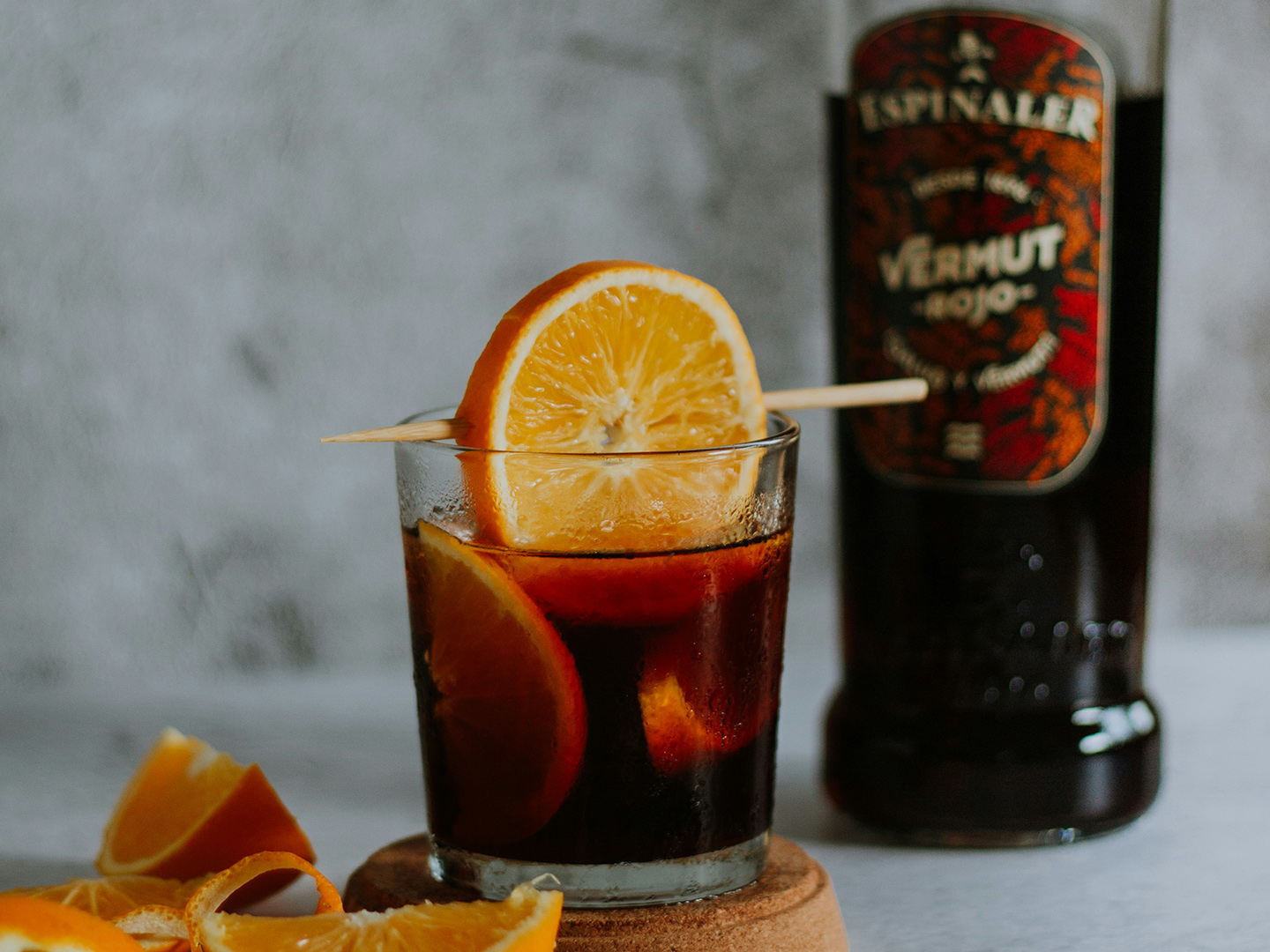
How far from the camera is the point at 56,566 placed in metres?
1.15

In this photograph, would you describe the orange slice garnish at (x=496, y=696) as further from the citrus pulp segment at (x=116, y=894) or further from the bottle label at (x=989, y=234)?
the bottle label at (x=989, y=234)

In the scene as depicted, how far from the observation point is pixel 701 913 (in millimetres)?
609

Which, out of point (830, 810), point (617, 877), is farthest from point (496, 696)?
point (830, 810)

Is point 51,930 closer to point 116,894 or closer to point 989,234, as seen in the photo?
point 116,894

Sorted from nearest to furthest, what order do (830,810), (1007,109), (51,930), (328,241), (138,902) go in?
(51,930) < (138,902) < (1007,109) < (830,810) < (328,241)

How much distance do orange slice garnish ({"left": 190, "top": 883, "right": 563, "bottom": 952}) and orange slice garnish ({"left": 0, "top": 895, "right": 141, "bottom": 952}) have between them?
4cm

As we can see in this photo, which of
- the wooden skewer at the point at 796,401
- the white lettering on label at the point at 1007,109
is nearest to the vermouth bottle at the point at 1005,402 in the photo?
the white lettering on label at the point at 1007,109

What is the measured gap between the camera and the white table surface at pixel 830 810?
723mm

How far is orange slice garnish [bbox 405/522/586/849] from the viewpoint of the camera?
0.60 meters

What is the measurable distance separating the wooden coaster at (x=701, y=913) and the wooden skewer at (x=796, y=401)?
0.21 m

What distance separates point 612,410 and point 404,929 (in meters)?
0.23

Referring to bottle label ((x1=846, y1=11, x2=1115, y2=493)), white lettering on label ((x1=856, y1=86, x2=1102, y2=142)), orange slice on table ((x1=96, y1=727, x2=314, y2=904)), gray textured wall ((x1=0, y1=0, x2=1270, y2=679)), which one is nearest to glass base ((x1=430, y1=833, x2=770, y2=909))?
orange slice on table ((x1=96, y1=727, x2=314, y2=904))

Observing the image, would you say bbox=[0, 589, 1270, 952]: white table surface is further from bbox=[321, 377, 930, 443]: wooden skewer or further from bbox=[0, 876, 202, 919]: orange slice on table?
bbox=[321, 377, 930, 443]: wooden skewer

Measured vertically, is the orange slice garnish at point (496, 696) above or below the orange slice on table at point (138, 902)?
above
